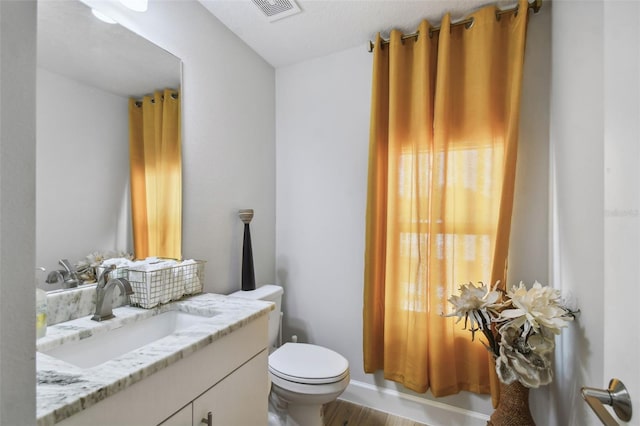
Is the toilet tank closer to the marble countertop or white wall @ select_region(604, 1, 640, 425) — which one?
the marble countertop

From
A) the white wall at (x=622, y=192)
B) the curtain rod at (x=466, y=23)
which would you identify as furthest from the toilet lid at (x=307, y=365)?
the curtain rod at (x=466, y=23)

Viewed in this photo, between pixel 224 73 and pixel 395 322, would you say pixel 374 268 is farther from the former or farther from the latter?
pixel 224 73

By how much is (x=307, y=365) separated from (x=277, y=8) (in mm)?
1977

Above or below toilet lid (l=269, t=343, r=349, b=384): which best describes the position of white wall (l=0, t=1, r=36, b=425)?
above

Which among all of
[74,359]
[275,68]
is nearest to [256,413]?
[74,359]

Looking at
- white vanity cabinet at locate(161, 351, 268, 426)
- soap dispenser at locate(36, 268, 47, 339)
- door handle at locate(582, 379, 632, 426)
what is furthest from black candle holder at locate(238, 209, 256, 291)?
door handle at locate(582, 379, 632, 426)

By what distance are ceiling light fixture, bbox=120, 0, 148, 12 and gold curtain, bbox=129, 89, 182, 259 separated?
33 cm

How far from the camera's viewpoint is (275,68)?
7.36ft

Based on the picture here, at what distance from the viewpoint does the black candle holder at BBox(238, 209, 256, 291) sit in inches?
70.1

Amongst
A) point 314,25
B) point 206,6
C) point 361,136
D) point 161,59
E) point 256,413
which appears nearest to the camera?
point 256,413

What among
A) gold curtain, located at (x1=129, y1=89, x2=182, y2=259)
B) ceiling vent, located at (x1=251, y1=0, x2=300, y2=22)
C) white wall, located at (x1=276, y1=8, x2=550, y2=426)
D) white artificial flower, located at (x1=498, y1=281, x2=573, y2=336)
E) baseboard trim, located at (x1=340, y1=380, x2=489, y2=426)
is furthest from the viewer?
white wall, located at (x1=276, y1=8, x2=550, y2=426)

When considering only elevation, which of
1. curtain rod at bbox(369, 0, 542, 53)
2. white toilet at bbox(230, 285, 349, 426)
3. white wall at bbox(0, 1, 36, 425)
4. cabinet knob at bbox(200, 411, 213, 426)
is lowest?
white toilet at bbox(230, 285, 349, 426)

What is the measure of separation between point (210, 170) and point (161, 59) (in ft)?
1.92

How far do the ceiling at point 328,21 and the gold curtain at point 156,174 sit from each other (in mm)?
673
